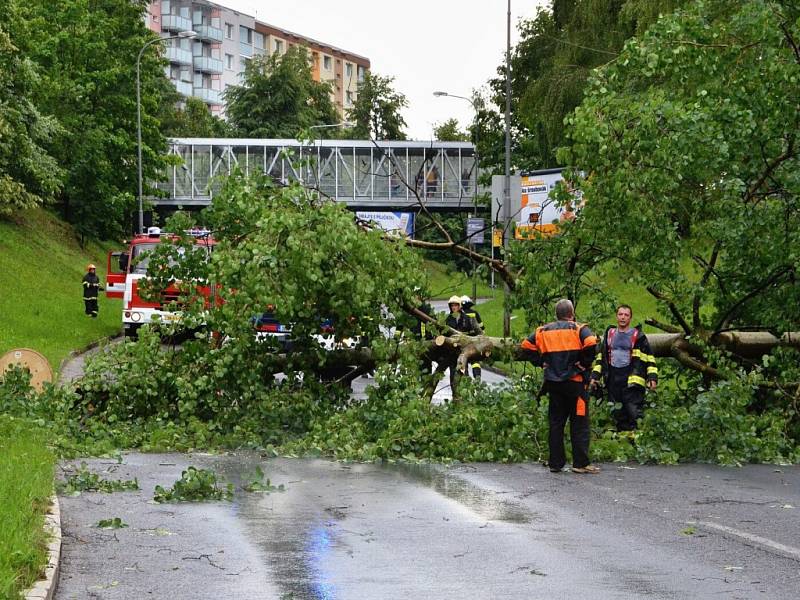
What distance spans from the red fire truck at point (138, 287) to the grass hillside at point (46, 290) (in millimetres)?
1149

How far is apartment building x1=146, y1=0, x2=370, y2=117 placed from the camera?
116938 mm

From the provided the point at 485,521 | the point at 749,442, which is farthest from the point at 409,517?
the point at 749,442

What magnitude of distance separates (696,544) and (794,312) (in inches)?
277

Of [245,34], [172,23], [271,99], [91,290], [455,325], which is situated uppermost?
[245,34]

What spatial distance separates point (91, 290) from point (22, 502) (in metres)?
27.7

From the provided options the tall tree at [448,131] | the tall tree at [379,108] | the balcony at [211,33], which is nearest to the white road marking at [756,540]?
the tall tree at [448,131]

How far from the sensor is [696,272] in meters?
15.7

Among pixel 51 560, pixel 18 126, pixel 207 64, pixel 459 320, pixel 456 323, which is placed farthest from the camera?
pixel 207 64

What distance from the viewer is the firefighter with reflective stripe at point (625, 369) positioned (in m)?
14.4

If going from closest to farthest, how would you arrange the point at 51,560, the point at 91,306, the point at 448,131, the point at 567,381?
the point at 51,560, the point at 567,381, the point at 91,306, the point at 448,131

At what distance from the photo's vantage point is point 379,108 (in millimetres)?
110688

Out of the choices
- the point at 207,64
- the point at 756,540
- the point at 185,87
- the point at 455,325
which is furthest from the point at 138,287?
the point at 207,64

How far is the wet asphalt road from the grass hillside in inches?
565

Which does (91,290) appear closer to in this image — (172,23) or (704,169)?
(704,169)
